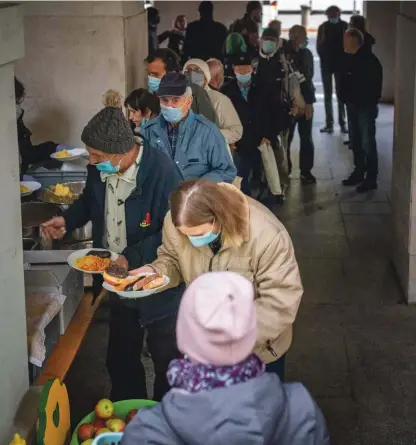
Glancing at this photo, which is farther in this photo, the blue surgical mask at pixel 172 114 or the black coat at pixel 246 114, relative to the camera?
the black coat at pixel 246 114

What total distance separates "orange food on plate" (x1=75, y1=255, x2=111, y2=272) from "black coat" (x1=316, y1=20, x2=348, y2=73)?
30.8ft

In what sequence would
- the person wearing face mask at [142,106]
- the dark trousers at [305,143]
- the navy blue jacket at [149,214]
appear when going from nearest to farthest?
the navy blue jacket at [149,214]
the person wearing face mask at [142,106]
the dark trousers at [305,143]

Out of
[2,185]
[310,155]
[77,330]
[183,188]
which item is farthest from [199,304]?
[310,155]

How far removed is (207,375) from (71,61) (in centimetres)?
611

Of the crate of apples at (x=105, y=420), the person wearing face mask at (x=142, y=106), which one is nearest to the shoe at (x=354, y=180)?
the person wearing face mask at (x=142, y=106)

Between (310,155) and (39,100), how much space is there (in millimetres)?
4029

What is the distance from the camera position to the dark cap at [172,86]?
602cm

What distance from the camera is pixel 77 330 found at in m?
5.34

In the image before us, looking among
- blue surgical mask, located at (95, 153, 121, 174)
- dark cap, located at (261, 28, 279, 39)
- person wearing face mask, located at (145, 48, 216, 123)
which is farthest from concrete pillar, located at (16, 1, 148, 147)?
blue surgical mask, located at (95, 153, 121, 174)

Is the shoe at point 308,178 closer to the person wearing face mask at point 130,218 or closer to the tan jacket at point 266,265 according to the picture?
the person wearing face mask at point 130,218

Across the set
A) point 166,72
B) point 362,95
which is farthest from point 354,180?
point 166,72

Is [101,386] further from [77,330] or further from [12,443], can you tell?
[12,443]

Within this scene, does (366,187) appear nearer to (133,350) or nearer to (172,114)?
(172,114)

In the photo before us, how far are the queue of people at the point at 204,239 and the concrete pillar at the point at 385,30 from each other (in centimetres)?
696
